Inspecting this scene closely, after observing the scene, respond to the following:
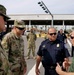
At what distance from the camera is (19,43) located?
19.4ft

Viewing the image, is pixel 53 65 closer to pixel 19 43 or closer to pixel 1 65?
pixel 19 43

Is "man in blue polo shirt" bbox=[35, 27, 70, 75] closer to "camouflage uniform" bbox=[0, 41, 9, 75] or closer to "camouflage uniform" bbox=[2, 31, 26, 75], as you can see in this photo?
"camouflage uniform" bbox=[2, 31, 26, 75]

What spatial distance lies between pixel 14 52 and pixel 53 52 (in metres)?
0.88

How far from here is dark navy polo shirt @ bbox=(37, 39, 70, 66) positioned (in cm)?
614

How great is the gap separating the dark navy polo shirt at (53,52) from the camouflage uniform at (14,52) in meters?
0.61

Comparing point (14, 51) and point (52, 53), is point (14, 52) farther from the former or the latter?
point (52, 53)

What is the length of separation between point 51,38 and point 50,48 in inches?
10.0

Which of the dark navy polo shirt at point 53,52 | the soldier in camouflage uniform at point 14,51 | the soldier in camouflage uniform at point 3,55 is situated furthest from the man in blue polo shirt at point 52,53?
the soldier in camouflage uniform at point 3,55

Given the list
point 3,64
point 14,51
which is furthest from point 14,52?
point 3,64

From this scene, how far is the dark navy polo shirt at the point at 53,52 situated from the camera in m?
6.14

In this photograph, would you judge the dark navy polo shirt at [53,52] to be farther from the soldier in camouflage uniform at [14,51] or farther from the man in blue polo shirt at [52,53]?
the soldier in camouflage uniform at [14,51]

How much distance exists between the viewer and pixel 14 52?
570 cm

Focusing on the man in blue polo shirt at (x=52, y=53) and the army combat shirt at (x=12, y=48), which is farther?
the man in blue polo shirt at (x=52, y=53)

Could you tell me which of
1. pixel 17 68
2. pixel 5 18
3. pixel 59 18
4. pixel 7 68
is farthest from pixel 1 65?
pixel 59 18
